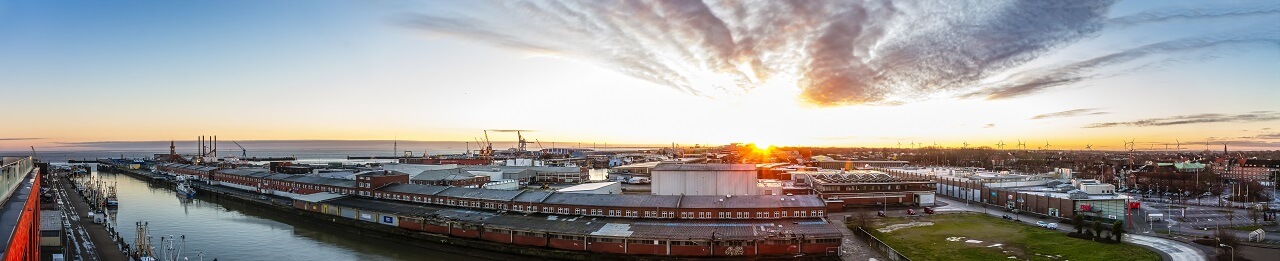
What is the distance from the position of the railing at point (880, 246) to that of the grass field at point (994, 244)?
50 centimetres

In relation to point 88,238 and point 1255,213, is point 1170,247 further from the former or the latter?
point 88,238

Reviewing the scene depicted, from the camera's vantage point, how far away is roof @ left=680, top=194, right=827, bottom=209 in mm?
24891

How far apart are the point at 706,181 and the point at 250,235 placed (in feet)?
70.6

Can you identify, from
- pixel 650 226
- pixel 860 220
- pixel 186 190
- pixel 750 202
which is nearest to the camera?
pixel 650 226

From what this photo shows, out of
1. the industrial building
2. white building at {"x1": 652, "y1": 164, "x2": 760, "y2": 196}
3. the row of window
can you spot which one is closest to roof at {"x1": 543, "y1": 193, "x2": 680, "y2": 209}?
the row of window

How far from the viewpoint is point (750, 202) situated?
84.0ft

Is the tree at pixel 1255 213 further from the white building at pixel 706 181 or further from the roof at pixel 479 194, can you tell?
the roof at pixel 479 194

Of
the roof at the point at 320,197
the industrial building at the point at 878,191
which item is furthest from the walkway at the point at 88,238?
the industrial building at the point at 878,191

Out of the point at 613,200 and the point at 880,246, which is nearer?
the point at 880,246

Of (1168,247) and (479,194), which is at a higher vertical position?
(479,194)

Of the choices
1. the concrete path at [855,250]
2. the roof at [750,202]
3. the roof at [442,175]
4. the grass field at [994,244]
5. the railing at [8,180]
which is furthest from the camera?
the roof at [442,175]

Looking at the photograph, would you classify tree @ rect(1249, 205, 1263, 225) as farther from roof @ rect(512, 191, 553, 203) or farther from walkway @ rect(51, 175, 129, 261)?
walkway @ rect(51, 175, 129, 261)

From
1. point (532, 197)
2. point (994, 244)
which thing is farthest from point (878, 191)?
point (532, 197)

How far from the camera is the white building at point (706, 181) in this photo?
107 feet
